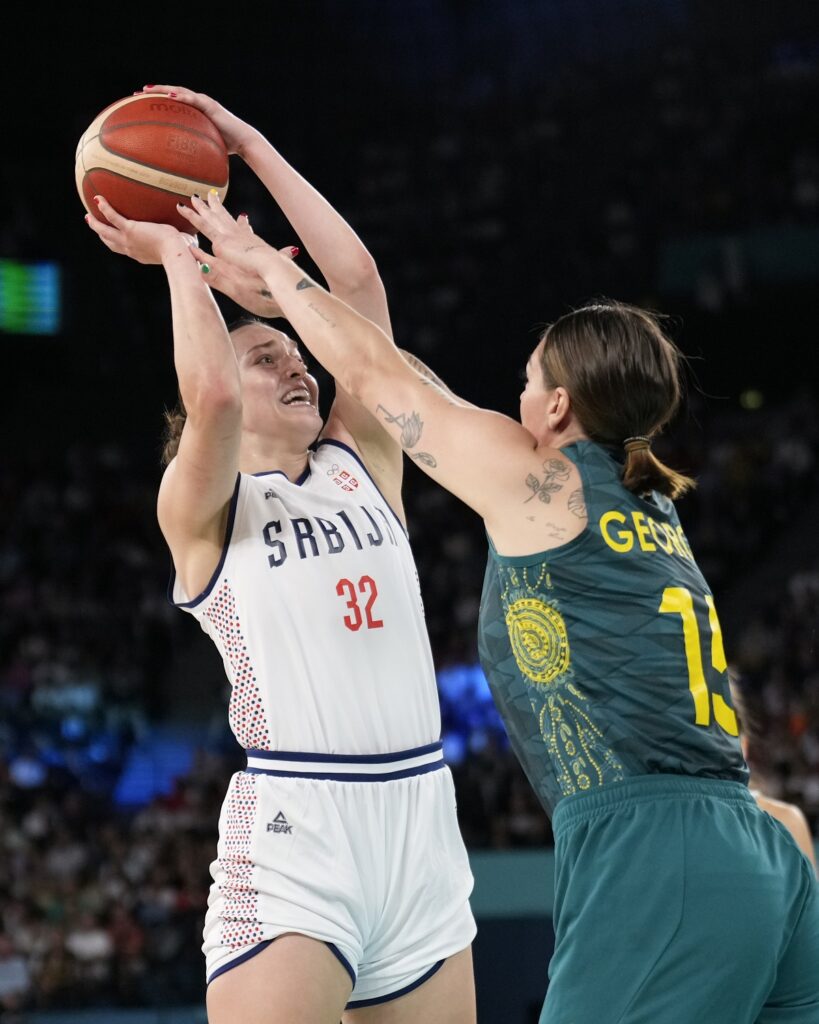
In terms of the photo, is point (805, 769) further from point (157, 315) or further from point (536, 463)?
point (157, 315)

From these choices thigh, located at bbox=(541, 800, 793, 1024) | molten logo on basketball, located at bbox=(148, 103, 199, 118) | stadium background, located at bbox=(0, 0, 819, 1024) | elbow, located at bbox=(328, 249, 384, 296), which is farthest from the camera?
stadium background, located at bbox=(0, 0, 819, 1024)

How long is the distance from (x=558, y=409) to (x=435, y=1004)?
1.67 metres

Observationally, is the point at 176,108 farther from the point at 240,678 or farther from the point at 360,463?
the point at 240,678

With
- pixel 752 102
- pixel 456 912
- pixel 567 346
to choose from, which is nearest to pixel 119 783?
pixel 456 912

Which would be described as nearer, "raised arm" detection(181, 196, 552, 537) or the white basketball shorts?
"raised arm" detection(181, 196, 552, 537)

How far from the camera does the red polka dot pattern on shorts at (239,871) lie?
139 inches

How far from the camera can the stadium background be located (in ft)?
40.8

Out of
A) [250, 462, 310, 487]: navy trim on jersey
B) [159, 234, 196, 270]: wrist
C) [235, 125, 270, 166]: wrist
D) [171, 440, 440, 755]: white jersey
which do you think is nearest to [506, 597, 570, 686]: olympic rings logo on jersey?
[171, 440, 440, 755]: white jersey

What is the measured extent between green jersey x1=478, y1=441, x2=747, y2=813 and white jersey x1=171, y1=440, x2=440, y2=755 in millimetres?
840

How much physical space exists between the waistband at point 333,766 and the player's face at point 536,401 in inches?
44.0

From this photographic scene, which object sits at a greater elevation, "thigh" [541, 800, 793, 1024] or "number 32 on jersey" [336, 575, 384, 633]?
"number 32 on jersey" [336, 575, 384, 633]

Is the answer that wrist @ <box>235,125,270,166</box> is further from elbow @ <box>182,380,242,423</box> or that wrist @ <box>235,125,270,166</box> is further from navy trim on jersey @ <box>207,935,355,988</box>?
navy trim on jersey @ <box>207,935,355,988</box>

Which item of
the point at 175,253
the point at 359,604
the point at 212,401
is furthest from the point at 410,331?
the point at 212,401

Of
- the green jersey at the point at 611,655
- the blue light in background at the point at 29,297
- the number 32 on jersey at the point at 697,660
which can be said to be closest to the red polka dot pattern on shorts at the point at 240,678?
the green jersey at the point at 611,655
